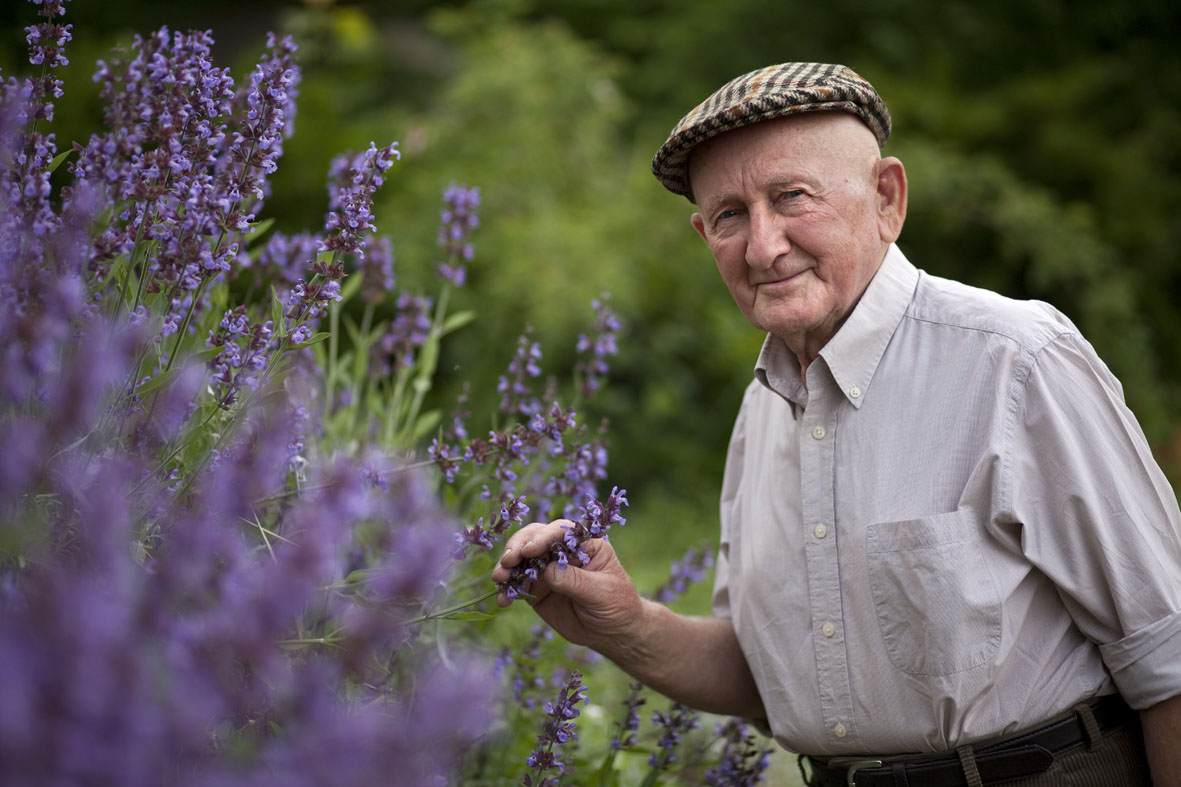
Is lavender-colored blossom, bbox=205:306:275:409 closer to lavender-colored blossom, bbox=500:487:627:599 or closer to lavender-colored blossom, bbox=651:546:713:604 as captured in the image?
lavender-colored blossom, bbox=500:487:627:599

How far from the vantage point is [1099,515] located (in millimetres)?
1614

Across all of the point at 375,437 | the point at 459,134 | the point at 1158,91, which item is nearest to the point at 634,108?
the point at 459,134

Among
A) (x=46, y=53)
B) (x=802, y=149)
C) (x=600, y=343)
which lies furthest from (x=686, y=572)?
(x=46, y=53)

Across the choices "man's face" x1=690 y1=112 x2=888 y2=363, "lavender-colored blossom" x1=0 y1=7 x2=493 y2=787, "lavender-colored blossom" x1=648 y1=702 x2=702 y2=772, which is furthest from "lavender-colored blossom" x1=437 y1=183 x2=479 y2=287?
"lavender-colored blossom" x1=648 y1=702 x2=702 y2=772

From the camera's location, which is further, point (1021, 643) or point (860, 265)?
point (860, 265)

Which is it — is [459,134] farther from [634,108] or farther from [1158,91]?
[1158,91]

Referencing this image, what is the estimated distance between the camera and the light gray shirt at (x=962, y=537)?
163 centimetres

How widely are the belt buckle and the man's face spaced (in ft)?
2.49

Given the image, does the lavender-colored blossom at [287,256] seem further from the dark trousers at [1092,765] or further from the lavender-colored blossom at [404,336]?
the dark trousers at [1092,765]

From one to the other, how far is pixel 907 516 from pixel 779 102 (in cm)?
73

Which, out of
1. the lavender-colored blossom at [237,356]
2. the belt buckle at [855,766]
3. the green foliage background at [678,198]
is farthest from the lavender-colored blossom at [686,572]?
the green foliage background at [678,198]

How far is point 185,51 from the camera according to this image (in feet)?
5.51

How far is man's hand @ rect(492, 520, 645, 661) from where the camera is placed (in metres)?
1.58

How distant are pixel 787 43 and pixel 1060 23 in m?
1.91
